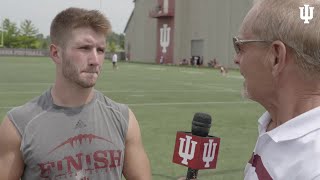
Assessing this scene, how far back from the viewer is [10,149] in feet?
8.66

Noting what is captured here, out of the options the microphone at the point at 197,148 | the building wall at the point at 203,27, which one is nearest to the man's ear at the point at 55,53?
the microphone at the point at 197,148

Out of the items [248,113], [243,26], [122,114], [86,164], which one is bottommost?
[248,113]

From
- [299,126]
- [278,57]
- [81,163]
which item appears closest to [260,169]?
[299,126]

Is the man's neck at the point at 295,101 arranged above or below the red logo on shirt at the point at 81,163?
above

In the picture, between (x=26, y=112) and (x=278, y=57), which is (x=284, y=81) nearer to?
(x=278, y=57)

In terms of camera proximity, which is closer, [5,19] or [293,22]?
[293,22]

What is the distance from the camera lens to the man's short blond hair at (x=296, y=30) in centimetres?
160

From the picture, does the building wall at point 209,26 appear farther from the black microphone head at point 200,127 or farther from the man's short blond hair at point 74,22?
the black microphone head at point 200,127

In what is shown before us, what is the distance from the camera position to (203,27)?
54.2 metres

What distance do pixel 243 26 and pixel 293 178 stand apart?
611mm

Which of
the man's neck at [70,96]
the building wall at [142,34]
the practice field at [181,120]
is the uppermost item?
the building wall at [142,34]

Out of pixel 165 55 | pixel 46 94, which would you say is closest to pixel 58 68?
pixel 46 94

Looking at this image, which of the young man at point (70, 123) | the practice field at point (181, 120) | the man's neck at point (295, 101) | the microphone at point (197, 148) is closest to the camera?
the man's neck at point (295, 101)

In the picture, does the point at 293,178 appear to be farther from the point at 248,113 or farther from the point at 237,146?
the point at 248,113
